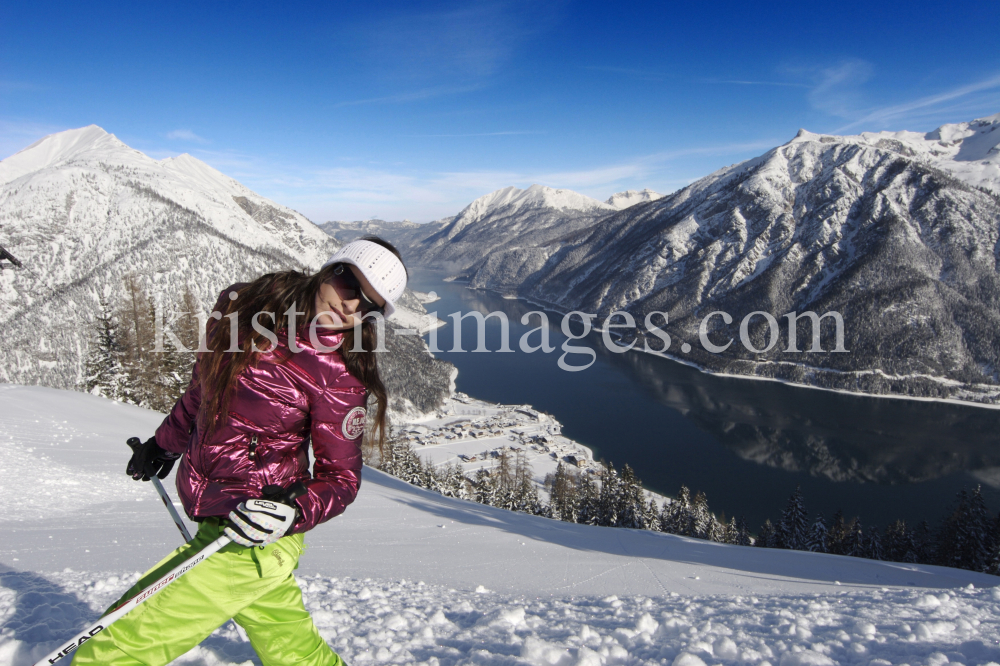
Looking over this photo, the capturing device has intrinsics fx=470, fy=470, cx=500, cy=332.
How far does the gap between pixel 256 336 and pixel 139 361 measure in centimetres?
2508

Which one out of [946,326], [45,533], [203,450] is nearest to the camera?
[203,450]

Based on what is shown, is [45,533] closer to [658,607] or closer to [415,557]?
[415,557]

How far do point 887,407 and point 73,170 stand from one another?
179m

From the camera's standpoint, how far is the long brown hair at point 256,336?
7.22 feet

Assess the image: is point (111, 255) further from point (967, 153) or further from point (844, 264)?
point (967, 153)

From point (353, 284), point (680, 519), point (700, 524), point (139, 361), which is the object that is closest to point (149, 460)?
point (353, 284)

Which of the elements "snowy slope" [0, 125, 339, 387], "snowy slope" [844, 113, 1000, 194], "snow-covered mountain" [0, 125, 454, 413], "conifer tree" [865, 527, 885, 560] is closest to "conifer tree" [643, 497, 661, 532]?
"conifer tree" [865, 527, 885, 560]

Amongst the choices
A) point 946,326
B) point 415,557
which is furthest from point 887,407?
point 415,557

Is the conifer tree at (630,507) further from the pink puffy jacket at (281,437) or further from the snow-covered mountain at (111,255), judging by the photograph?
the snow-covered mountain at (111,255)

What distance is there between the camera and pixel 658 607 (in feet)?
14.1

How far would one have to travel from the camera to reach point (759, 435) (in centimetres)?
6656

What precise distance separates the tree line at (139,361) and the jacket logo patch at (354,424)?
76.3ft

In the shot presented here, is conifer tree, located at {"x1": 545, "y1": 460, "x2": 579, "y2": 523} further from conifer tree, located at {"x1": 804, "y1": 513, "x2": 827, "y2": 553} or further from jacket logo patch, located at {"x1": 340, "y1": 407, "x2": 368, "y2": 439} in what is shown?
jacket logo patch, located at {"x1": 340, "y1": 407, "x2": 368, "y2": 439}

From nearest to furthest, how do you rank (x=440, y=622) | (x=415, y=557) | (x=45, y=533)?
(x=440, y=622)
(x=45, y=533)
(x=415, y=557)
